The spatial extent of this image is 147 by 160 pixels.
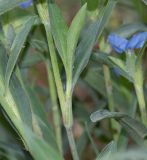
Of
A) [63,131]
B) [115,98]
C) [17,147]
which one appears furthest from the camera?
[63,131]

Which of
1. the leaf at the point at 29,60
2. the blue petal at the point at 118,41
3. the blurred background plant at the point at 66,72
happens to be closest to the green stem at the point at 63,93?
the blurred background plant at the point at 66,72

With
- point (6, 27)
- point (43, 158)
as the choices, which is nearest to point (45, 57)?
point (6, 27)

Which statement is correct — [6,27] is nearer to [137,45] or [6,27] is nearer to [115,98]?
[137,45]

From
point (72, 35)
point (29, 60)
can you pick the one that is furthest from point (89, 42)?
point (29, 60)

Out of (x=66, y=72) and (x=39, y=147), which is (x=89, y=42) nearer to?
(x=66, y=72)

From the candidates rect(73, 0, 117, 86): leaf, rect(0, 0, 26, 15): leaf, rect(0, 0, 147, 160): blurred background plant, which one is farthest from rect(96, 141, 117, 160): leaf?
rect(0, 0, 26, 15): leaf

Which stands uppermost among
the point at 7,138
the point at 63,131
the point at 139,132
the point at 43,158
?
the point at 43,158
